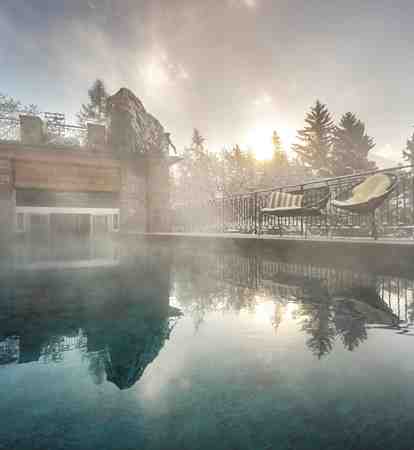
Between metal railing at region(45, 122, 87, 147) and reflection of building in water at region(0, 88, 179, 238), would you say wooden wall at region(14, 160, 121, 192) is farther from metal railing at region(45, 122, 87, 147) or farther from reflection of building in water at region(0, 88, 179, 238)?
metal railing at region(45, 122, 87, 147)

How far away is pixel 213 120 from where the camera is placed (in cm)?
2344

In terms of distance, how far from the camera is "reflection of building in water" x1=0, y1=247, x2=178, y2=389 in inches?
49.1

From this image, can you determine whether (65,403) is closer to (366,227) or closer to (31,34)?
(366,227)

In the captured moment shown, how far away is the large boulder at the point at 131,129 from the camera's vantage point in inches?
508

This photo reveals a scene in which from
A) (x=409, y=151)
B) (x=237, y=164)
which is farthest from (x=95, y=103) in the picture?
(x=409, y=151)

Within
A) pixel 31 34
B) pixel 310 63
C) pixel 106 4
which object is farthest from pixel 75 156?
pixel 310 63

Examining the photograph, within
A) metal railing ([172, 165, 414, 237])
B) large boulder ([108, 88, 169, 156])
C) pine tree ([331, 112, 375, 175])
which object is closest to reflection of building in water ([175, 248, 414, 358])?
metal railing ([172, 165, 414, 237])

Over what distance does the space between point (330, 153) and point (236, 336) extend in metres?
29.2

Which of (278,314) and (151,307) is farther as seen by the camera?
(151,307)

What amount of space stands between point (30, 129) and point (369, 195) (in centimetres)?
1203

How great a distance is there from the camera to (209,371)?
113 cm

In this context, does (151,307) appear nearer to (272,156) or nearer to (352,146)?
(352,146)

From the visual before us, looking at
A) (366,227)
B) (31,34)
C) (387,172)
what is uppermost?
(31,34)

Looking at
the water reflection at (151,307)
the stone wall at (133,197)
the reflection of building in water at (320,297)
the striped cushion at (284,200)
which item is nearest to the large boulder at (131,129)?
the stone wall at (133,197)
